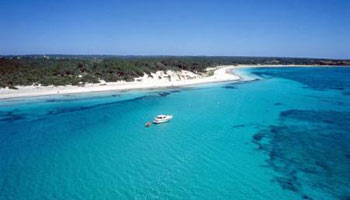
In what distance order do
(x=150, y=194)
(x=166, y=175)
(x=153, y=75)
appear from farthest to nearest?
(x=153, y=75) < (x=166, y=175) < (x=150, y=194)

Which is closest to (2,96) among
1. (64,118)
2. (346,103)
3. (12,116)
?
(12,116)

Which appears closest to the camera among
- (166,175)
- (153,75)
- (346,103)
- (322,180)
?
(322,180)

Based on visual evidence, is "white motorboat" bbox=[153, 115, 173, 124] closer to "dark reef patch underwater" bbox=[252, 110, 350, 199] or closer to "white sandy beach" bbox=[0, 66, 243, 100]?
"dark reef patch underwater" bbox=[252, 110, 350, 199]

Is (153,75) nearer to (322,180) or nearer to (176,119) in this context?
A: (176,119)

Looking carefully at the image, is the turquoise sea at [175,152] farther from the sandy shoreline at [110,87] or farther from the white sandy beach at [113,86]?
the white sandy beach at [113,86]

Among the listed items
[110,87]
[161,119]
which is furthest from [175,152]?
[110,87]

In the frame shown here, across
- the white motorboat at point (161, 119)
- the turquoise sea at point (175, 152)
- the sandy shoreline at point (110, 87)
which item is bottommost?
the turquoise sea at point (175, 152)

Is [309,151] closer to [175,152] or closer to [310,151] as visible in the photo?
Result: [310,151]

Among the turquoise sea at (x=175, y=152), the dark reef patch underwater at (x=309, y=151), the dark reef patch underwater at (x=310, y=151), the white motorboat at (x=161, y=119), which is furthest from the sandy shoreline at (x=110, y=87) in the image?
the dark reef patch underwater at (x=310, y=151)
